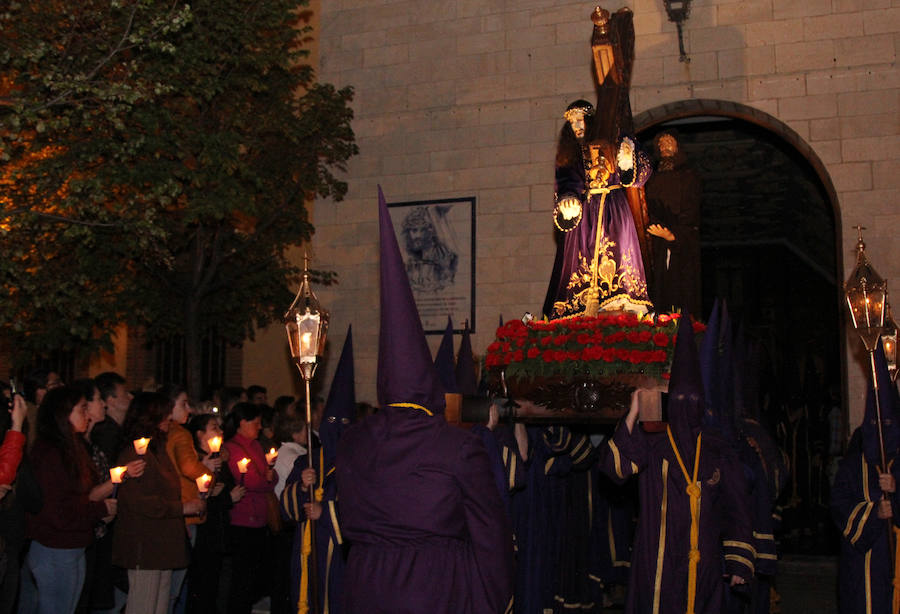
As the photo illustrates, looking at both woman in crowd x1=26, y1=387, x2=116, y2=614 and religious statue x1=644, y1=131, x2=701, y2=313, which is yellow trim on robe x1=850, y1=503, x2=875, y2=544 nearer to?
religious statue x1=644, y1=131, x2=701, y2=313

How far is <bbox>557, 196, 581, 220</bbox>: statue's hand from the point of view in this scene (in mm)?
9094

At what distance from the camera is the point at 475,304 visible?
547 inches

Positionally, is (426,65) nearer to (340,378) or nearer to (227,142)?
(227,142)

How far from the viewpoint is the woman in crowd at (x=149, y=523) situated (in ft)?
23.9

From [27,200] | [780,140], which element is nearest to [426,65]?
[780,140]

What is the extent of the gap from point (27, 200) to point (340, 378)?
5501mm

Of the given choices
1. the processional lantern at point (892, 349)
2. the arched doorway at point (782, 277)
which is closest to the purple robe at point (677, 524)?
the processional lantern at point (892, 349)

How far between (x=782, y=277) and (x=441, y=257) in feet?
31.0

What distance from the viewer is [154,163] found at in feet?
37.8

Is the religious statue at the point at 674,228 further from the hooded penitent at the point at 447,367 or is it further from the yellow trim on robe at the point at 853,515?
the yellow trim on robe at the point at 853,515

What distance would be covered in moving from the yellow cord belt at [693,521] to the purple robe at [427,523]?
251cm

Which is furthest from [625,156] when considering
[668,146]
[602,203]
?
[668,146]

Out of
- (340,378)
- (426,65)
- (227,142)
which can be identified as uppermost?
(426,65)

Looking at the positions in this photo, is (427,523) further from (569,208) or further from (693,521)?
(569,208)
